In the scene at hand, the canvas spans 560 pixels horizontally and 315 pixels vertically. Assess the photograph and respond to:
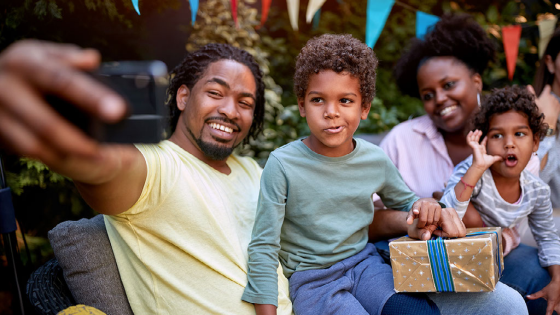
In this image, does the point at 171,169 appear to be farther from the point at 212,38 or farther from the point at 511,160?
the point at 212,38

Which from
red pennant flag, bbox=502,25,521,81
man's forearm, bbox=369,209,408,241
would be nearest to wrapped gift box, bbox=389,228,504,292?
man's forearm, bbox=369,209,408,241

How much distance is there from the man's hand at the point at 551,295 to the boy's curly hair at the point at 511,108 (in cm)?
74

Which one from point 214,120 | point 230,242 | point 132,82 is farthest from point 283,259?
point 132,82

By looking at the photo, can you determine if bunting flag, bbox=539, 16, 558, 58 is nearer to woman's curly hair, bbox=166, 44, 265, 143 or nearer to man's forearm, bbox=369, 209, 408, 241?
man's forearm, bbox=369, 209, 408, 241

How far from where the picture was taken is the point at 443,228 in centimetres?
152

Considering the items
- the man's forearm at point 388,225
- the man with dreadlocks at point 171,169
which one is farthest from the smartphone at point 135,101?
the man's forearm at point 388,225

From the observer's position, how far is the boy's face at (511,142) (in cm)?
189

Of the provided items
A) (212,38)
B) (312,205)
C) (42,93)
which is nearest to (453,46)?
(312,205)

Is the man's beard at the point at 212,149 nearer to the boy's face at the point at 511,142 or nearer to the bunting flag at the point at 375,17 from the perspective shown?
the boy's face at the point at 511,142

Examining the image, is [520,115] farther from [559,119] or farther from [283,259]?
[283,259]

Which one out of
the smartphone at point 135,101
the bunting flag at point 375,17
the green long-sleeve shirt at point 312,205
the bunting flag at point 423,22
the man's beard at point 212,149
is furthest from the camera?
the bunting flag at point 423,22

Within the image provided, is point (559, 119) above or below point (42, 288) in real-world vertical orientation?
above

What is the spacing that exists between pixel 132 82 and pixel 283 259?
110cm

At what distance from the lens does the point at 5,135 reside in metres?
0.60
